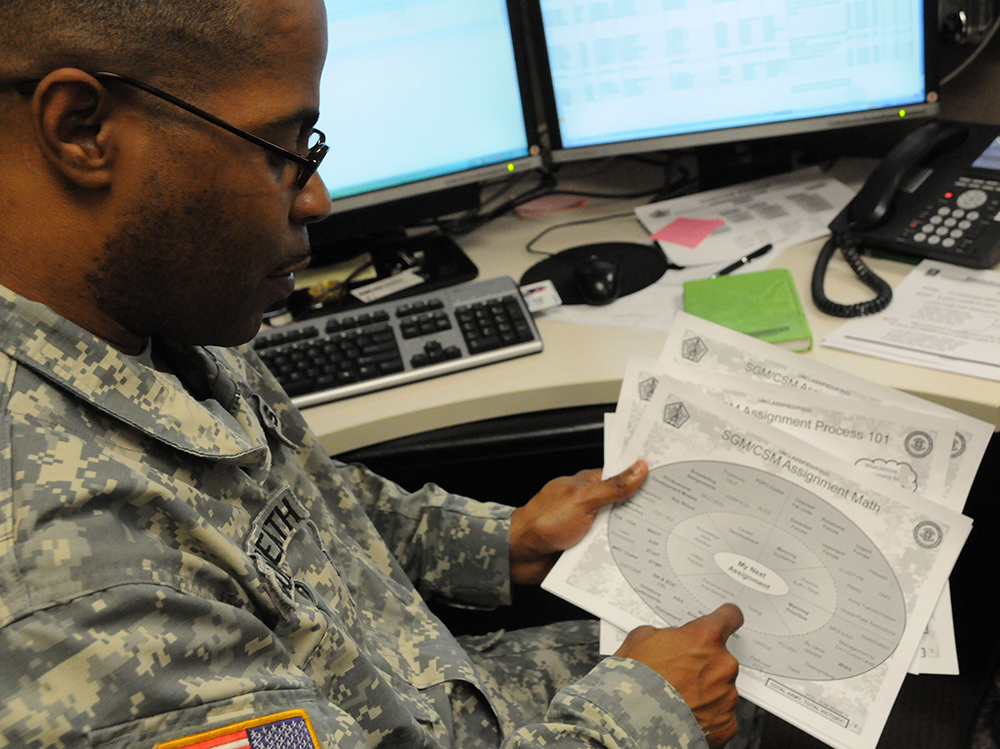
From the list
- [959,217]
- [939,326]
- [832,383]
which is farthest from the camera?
[959,217]

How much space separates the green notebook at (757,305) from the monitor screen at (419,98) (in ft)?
1.21

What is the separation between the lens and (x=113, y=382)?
51 centimetres

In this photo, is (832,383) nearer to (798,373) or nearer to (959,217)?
(798,373)

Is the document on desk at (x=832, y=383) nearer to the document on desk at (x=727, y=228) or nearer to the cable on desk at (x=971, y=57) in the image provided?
the document on desk at (x=727, y=228)

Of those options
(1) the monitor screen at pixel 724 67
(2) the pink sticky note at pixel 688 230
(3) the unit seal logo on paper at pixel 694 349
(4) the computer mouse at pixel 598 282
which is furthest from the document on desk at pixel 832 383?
(1) the monitor screen at pixel 724 67

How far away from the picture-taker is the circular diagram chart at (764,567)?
0.71m

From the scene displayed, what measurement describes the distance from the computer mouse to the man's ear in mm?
695

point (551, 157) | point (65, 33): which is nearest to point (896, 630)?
point (65, 33)

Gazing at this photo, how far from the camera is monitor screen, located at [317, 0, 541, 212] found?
1.13m

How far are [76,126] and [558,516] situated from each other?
56 cm

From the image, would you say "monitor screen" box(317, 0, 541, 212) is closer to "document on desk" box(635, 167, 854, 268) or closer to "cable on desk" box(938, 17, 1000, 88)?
"document on desk" box(635, 167, 854, 268)

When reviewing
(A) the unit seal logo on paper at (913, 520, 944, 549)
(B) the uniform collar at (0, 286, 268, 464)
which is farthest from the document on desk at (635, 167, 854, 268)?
(B) the uniform collar at (0, 286, 268, 464)

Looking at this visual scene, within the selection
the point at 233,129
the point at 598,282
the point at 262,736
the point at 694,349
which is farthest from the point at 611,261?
the point at 262,736

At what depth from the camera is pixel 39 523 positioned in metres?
0.42
